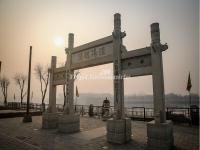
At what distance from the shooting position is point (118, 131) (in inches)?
324

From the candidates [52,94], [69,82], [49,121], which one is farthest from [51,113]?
A: [69,82]

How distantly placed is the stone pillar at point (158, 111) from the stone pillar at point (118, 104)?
1377 millimetres

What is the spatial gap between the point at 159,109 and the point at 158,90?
2.61ft

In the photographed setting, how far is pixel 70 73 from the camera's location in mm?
11773

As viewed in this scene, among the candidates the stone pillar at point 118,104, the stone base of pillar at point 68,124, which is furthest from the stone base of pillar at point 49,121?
the stone pillar at point 118,104

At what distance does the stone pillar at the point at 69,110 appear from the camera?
35.4 feet

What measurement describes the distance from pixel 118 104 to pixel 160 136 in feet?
8.23

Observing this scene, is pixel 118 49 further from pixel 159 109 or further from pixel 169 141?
pixel 169 141

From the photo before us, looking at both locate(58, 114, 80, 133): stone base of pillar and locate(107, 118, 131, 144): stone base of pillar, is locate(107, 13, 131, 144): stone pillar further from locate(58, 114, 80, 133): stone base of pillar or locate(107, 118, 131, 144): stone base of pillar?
locate(58, 114, 80, 133): stone base of pillar

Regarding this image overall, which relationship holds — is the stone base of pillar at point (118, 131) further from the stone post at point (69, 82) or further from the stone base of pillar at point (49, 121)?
the stone base of pillar at point (49, 121)

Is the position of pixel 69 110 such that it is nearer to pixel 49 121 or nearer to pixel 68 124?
pixel 68 124

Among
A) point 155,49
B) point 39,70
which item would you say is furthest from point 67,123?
point 39,70

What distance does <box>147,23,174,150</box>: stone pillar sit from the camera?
6.88 metres

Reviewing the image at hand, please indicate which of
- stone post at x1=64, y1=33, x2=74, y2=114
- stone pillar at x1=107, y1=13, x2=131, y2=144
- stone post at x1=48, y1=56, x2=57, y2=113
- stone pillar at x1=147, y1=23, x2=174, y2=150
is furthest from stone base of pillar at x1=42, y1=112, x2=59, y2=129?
stone pillar at x1=147, y1=23, x2=174, y2=150
